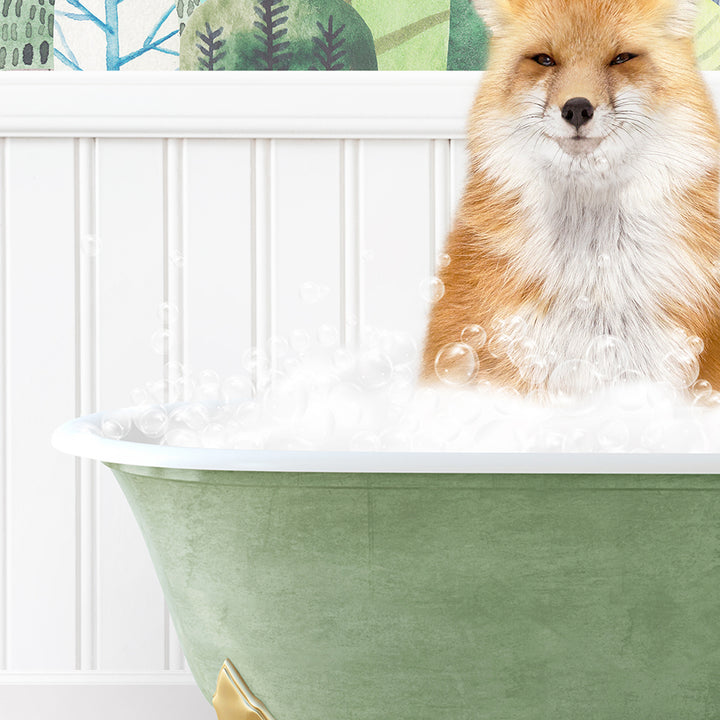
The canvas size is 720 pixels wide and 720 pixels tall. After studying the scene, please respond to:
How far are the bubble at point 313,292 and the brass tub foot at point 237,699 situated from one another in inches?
26.7

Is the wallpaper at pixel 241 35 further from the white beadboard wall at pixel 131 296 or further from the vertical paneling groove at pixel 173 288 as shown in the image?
the vertical paneling groove at pixel 173 288

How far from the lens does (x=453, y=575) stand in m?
0.81

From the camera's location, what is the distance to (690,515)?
78 cm

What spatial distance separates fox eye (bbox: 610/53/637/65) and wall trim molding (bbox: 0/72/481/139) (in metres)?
0.28

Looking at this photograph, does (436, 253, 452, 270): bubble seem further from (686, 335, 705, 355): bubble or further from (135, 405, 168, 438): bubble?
(135, 405, 168, 438): bubble

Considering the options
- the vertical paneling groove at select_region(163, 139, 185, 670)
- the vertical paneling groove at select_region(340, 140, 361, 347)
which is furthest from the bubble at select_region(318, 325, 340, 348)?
the vertical paneling groove at select_region(163, 139, 185, 670)

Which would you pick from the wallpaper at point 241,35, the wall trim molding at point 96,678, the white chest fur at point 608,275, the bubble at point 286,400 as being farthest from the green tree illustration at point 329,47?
the wall trim molding at point 96,678

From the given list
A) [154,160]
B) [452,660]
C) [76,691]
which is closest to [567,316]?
[452,660]

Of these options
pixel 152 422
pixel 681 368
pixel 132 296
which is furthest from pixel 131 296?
pixel 681 368

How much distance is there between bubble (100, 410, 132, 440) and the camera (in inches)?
41.8

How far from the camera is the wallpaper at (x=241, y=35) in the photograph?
136 centimetres

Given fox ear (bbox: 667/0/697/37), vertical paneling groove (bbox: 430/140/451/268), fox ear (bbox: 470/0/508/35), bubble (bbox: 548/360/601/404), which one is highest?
fox ear (bbox: 470/0/508/35)

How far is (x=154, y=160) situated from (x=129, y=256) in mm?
178

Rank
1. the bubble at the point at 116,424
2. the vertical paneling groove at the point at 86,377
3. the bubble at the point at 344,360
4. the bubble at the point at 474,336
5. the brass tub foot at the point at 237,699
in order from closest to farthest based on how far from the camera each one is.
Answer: the brass tub foot at the point at 237,699, the bubble at the point at 116,424, the bubble at the point at 474,336, the bubble at the point at 344,360, the vertical paneling groove at the point at 86,377
